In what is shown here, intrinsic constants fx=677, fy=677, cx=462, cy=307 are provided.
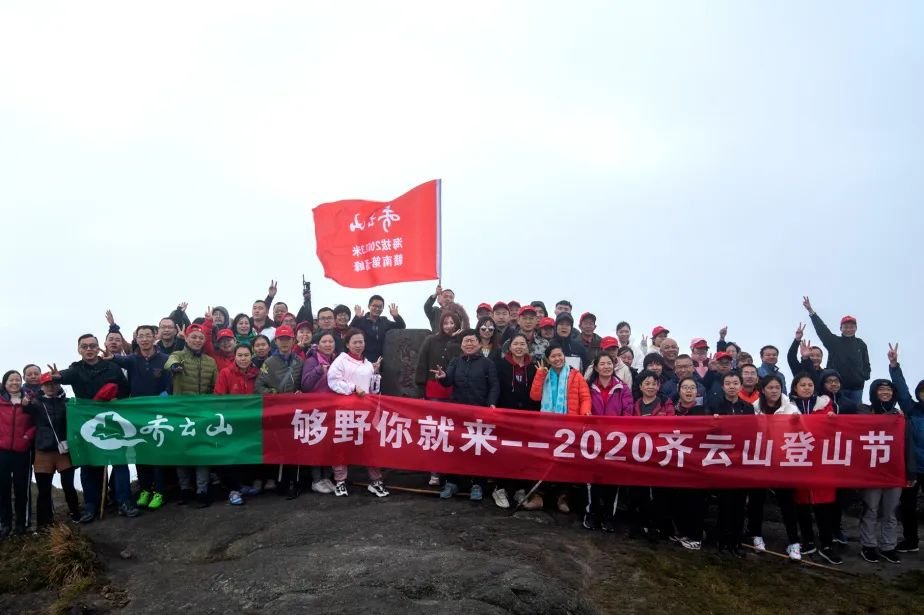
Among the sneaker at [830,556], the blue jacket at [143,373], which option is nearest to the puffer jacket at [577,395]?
the sneaker at [830,556]

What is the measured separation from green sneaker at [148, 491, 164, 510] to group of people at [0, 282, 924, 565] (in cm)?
2

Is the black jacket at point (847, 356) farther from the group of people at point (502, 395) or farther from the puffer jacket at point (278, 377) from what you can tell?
the puffer jacket at point (278, 377)

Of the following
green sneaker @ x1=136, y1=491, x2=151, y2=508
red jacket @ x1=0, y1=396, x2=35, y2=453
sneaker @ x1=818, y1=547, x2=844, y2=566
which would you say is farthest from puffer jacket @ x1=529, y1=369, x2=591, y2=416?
red jacket @ x1=0, y1=396, x2=35, y2=453

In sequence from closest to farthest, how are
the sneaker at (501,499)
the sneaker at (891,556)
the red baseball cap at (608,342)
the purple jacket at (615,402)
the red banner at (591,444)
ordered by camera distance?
the sneaker at (891,556) < the red banner at (591,444) < the purple jacket at (615,402) < the sneaker at (501,499) < the red baseball cap at (608,342)

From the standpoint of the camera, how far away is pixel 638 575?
7117 mm

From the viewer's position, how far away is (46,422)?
29.4ft

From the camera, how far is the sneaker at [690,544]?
8086mm

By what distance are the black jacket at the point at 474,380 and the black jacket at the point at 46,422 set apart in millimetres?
5231

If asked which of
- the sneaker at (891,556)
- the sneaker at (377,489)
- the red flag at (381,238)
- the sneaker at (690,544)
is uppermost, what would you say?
the red flag at (381,238)

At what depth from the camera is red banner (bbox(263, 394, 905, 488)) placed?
27.6 feet

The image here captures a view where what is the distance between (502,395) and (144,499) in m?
5.21

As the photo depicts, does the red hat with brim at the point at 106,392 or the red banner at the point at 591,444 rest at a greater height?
the red hat with brim at the point at 106,392

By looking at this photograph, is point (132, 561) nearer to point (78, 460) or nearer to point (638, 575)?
Result: point (78, 460)

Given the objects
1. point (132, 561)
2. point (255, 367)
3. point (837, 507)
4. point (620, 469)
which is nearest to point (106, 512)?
point (132, 561)
